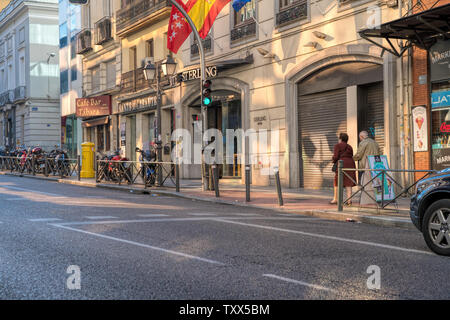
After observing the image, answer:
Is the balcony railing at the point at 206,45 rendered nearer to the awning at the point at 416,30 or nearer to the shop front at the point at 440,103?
the awning at the point at 416,30

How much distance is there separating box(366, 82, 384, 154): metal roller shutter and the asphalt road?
222 inches

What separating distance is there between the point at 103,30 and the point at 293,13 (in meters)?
16.6

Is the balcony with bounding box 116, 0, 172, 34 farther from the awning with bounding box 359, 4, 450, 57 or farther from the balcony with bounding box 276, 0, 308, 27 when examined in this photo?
the awning with bounding box 359, 4, 450, 57

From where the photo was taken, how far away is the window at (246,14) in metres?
19.8

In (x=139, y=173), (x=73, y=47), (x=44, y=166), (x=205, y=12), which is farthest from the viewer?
(x=73, y=47)

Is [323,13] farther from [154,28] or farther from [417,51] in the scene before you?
[154,28]

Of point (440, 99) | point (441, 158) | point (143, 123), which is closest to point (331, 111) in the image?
point (440, 99)

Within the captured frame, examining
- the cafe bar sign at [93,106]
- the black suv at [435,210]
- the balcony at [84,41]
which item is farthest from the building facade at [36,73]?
the black suv at [435,210]

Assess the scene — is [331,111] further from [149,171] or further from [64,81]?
[64,81]

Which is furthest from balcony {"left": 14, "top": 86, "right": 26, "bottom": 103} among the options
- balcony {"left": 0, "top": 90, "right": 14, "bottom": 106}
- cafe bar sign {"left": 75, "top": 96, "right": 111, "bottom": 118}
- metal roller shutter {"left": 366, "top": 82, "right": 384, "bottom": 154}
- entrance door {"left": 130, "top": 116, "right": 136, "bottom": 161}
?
metal roller shutter {"left": 366, "top": 82, "right": 384, "bottom": 154}

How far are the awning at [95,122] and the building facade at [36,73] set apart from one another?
11.5 meters

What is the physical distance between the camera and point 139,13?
2661 centimetres

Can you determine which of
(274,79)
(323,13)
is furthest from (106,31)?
(323,13)

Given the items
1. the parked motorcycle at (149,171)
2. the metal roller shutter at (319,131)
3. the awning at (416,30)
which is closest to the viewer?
the awning at (416,30)
